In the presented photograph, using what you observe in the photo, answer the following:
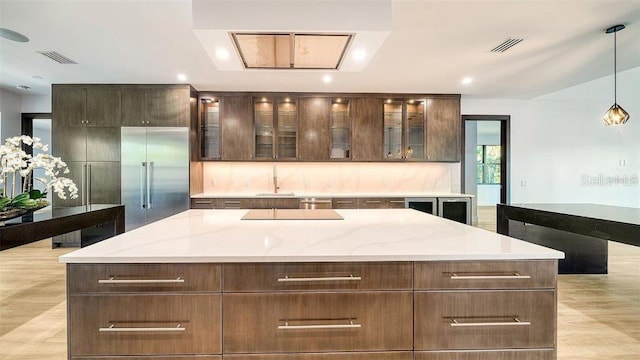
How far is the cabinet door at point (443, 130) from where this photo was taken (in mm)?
5520

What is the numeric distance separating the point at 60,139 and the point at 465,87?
20.3ft

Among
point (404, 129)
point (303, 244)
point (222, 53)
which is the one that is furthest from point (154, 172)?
point (303, 244)

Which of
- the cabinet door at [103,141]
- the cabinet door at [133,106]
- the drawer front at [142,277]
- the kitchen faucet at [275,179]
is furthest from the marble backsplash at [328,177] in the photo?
the drawer front at [142,277]

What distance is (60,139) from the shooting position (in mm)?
5031

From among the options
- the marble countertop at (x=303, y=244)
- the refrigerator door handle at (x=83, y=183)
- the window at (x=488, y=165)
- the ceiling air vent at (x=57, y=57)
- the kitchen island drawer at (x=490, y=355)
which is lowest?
the kitchen island drawer at (x=490, y=355)

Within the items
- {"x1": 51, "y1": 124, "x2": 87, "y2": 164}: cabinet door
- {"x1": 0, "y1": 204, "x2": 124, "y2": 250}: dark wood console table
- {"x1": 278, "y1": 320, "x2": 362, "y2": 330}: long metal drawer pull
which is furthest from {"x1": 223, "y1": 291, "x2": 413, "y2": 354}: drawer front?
{"x1": 51, "y1": 124, "x2": 87, "y2": 164}: cabinet door

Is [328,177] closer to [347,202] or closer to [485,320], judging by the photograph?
[347,202]

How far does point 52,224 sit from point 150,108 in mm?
2626

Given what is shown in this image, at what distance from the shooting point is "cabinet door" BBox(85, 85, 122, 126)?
499 cm

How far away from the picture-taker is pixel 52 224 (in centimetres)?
280

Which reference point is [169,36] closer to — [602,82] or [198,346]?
[198,346]

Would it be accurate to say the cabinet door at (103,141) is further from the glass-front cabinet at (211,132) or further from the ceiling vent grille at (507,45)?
the ceiling vent grille at (507,45)

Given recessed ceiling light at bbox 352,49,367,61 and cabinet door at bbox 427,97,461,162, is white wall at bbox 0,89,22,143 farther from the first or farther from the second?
cabinet door at bbox 427,97,461,162

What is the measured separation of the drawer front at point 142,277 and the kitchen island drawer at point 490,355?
0.93 metres
